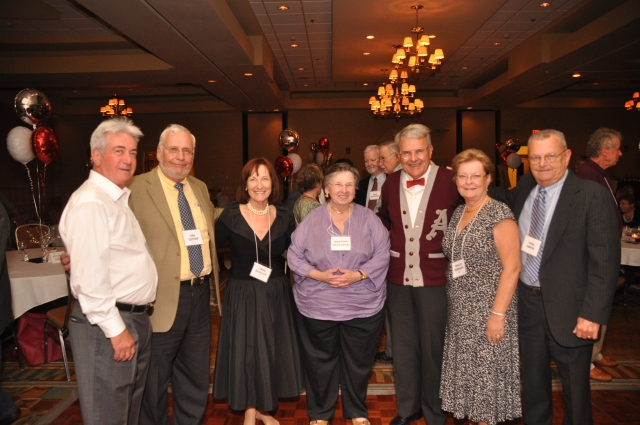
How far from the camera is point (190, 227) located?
2.75 metres

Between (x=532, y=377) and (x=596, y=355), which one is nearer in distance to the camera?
(x=532, y=377)

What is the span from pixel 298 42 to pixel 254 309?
24.3ft

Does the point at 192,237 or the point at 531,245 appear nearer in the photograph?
the point at 531,245

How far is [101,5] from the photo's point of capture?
5648 mm

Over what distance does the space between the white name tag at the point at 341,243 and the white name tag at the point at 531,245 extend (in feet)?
3.10

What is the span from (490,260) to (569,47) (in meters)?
7.48

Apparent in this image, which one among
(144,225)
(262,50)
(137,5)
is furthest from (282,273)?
(262,50)

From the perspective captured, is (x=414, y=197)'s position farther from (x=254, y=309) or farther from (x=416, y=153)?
(x=254, y=309)

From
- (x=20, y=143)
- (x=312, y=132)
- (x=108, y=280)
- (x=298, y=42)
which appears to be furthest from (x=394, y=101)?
(x=108, y=280)

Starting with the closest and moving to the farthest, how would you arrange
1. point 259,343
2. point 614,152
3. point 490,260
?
point 490,260 < point 259,343 < point 614,152

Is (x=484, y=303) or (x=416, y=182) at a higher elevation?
(x=416, y=182)

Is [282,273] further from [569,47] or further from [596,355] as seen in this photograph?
[569,47]

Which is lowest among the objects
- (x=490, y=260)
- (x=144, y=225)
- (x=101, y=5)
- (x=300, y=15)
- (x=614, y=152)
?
(x=490, y=260)

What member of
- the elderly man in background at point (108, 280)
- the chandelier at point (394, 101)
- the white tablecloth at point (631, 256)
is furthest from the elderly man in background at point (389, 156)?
the chandelier at point (394, 101)
